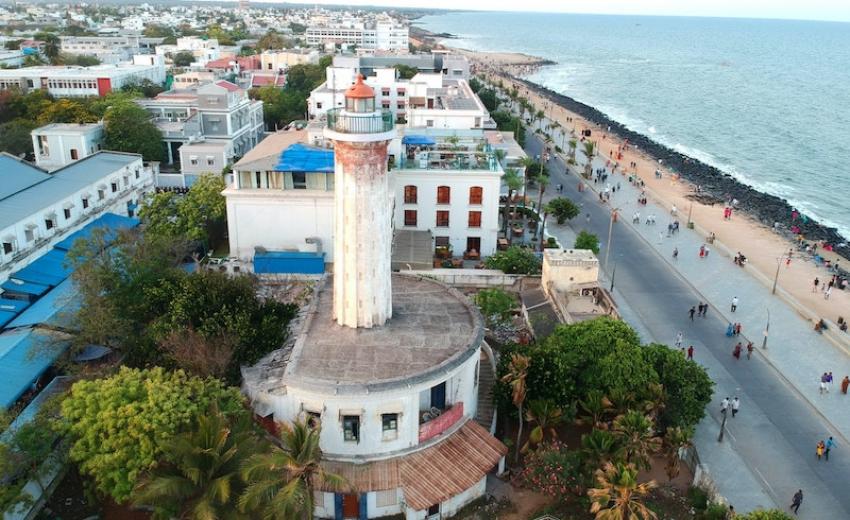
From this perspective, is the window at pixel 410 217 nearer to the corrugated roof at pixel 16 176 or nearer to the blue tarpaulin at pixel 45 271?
the blue tarpaulin at pixel 45 271

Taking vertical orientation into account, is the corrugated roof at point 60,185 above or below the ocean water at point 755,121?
above

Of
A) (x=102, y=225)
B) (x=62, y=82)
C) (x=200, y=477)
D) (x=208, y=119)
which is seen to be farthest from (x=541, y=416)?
(x=62, y=82)

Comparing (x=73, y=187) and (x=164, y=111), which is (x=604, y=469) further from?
(x=164, y=111)

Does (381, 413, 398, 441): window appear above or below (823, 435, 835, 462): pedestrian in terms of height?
above

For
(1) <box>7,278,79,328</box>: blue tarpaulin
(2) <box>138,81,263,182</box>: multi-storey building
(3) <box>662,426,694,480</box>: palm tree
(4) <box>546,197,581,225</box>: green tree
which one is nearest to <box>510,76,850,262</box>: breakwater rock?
(4) <box>546,197,581,225</box>: green tree

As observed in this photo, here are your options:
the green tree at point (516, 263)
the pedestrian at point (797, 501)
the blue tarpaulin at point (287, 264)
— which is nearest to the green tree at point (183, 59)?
the blue tarpaulin at point (287, 264)

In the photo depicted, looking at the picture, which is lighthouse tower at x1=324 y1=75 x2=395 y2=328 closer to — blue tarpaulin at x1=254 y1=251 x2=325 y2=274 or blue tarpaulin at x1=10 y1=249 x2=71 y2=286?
blue tarpaulin at x1=254 y1=251 x2=325 y2=274

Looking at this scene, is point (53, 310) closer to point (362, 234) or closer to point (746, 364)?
point (362, 234)
